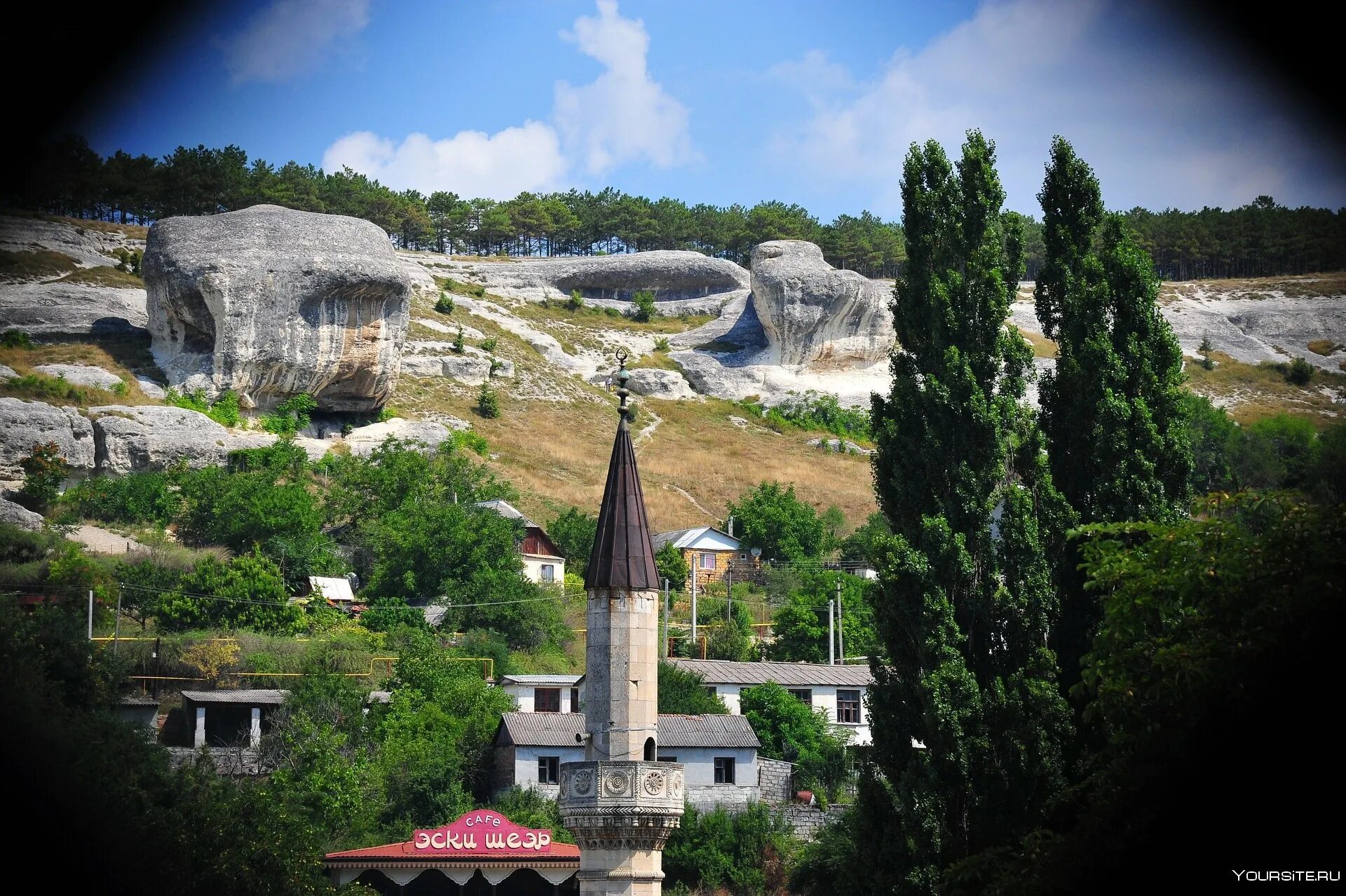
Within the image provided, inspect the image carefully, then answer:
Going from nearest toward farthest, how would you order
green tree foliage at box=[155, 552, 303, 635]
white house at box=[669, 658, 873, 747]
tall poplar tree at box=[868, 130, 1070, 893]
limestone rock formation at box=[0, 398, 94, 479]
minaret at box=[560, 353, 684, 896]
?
minaret at box=[560, 353, 684, 896] < tall poplar tree at box=[868, 130, 1070, 893] < white house at box=[669, 658, 873, 747] < green tree foliage at box=[155, 552, 303, 635] < limestone rock formation at box=[0, 398, 94, 479]

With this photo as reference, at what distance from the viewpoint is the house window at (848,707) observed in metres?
51.8

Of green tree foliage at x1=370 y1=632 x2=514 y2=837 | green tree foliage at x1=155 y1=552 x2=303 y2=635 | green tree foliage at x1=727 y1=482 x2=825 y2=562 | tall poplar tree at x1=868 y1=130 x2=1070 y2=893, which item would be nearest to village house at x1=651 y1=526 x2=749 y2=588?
green tree foliage at x1=727 y1=482 x2=825 y2=562

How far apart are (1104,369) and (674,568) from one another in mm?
46896

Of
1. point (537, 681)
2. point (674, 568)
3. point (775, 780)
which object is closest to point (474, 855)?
point (775, 780)

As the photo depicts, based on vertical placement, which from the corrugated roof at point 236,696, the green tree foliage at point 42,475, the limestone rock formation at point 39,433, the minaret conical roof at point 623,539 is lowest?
the corrugated roof at point 236,696

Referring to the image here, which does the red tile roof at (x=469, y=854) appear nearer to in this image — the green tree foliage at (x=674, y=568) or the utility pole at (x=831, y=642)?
the utility pole at (x=831, y=642)

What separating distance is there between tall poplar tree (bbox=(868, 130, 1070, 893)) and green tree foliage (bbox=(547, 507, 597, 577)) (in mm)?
45713

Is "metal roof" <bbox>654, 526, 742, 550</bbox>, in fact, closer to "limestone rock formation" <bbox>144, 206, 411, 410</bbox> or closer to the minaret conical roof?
"limestone rock formation" <bbox>144, 206, 411, 410</bbox>

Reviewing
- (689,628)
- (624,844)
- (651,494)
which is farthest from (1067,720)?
(651,494)

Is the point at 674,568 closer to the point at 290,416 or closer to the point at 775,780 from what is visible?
the point at 290,416

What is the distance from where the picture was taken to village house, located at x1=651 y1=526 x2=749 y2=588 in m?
72.7

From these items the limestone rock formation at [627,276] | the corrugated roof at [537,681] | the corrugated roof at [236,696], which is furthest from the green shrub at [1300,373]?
the corrugated roof at [236,696]

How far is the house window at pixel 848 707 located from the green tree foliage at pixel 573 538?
19.7 meters

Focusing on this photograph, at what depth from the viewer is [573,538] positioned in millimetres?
71875
